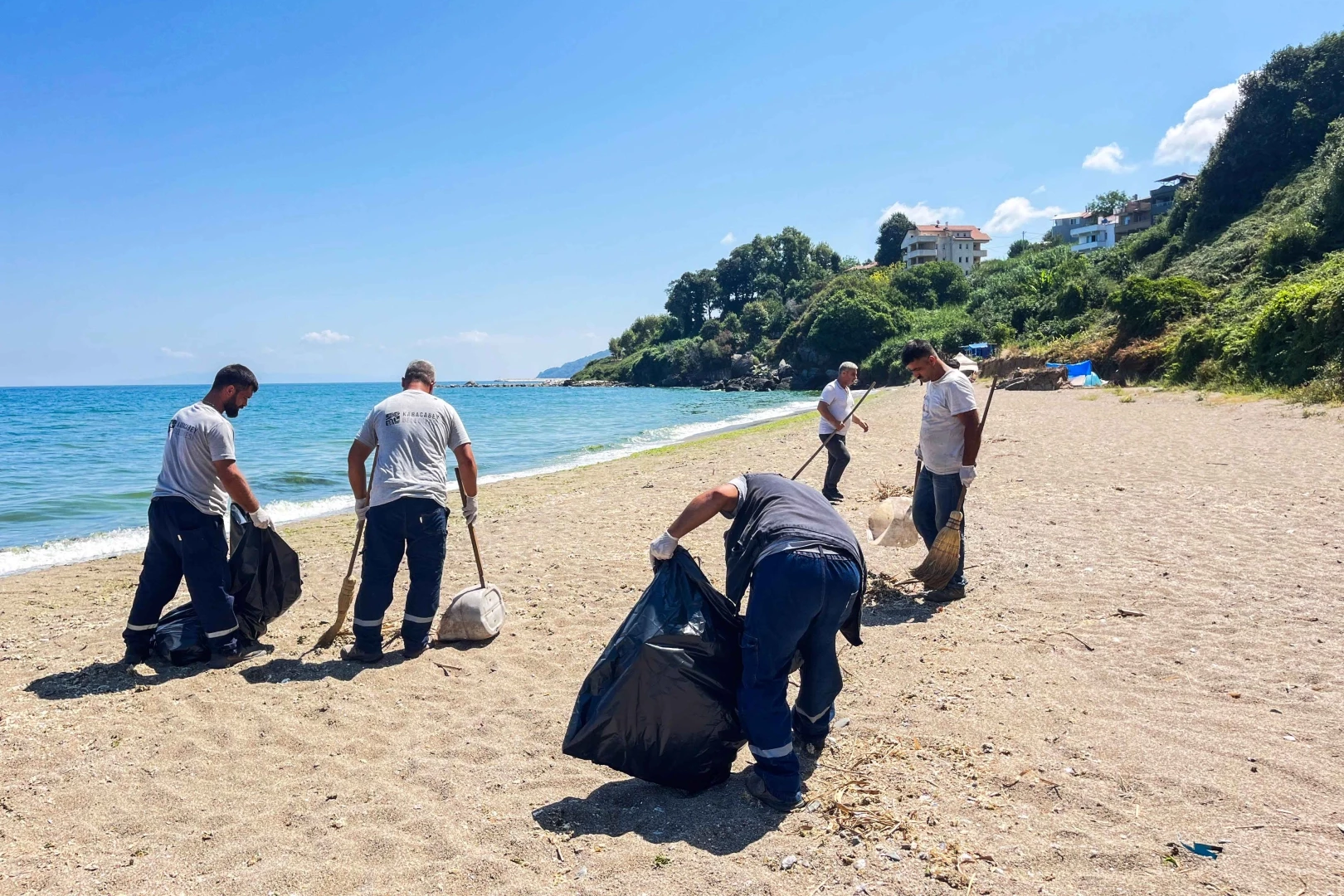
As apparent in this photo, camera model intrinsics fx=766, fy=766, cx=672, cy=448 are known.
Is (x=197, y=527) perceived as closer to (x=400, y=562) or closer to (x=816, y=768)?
(x=400, y=562)

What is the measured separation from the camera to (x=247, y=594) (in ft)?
17.0

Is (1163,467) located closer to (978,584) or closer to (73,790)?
(978,584)

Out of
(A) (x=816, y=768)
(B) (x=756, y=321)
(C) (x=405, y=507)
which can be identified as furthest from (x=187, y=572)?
(B) (x=756, y=321)

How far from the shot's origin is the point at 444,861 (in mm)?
2914

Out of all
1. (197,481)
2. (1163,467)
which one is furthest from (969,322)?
(197,481)

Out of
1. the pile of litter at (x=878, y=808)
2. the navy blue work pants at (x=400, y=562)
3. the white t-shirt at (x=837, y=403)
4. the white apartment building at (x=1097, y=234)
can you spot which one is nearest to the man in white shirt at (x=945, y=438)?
the pile of litter at (x=878, y=808)

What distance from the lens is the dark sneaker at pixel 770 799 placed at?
3.18m

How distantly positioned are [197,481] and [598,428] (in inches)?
993

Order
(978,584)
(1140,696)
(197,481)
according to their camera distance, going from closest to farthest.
A: (1140,696) → (197,481) → (978,584)

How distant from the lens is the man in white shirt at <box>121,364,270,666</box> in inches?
191

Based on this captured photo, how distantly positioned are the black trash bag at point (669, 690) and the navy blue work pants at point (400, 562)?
2053 millimetres

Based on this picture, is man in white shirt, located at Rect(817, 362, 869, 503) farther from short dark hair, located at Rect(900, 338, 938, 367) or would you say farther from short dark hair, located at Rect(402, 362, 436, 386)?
short dark hair, located at Rect(402, 362, 436, 386)

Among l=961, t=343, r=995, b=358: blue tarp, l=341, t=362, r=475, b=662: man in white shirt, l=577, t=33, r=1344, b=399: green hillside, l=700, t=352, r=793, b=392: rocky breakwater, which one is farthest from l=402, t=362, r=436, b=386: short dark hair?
l=700, t=352, r=793, b=392: rocky breakwater

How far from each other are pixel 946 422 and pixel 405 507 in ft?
12.5
